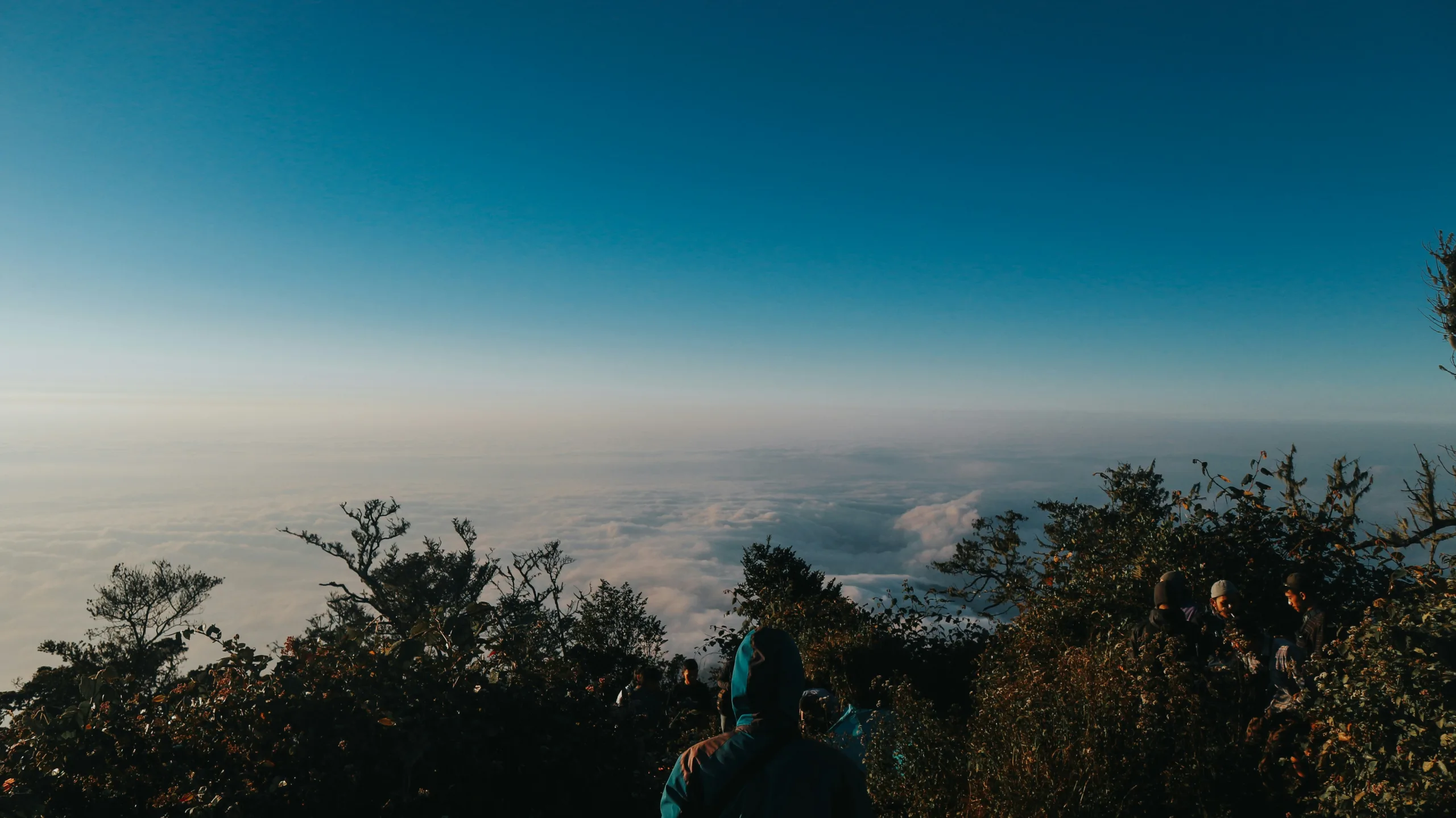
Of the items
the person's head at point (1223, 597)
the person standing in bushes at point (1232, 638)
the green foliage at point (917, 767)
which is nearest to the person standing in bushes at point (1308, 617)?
the person standing in bushes at point (1232, 638)

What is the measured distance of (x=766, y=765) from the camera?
2305 mm

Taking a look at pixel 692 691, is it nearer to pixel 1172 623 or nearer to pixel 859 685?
pixel 859 685

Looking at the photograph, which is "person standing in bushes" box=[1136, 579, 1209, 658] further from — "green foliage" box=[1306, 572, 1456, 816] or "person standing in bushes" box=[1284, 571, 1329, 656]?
"green foliage" box=[1306, 572, 1456, 816]

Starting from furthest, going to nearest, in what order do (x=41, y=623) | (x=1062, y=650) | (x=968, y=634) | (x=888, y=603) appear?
(x=41, y=623)
(x=888, y=603)
(x=968, y=634)
(x=1062, y=650)

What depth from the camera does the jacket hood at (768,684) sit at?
7.84ft

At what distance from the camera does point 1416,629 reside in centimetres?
411

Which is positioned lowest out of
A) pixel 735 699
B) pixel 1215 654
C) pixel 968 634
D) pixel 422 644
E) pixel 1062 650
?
pixel 968 634

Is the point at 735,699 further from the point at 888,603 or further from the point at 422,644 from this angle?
the point at 888,603

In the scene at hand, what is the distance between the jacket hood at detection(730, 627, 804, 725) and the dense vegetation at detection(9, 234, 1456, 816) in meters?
1.90

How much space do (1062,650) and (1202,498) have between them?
3.66 metres

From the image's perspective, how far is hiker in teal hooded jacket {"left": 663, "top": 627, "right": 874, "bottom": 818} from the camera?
2264mm

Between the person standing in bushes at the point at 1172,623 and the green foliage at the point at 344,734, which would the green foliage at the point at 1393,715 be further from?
the green foliage at the point at 344,734

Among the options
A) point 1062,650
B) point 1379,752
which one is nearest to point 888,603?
point 1062,650

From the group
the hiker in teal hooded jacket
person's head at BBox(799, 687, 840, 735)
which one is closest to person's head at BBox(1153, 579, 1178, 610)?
person's head at BBox(799, 687, 840, 735)
